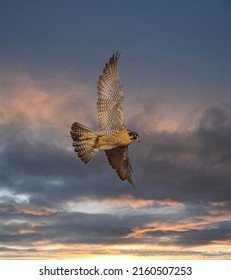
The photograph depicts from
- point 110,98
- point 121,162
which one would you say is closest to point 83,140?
point 110,98

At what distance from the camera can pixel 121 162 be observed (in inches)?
635

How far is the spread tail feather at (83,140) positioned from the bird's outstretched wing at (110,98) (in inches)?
28.7

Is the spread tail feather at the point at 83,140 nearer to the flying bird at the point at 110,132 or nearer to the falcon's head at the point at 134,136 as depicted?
the flying bird at the point at 110,132

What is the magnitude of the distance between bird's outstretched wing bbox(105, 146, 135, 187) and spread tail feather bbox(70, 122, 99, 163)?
213 cm

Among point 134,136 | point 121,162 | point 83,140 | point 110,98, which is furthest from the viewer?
point 121,162

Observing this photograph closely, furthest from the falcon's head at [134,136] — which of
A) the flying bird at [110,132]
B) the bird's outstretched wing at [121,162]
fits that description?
the bird's outstretched wing at [121,162]

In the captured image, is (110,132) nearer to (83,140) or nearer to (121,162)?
(83,140)

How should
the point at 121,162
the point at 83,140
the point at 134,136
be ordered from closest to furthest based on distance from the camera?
the point at 83,140, the point at 134,136, the point at 121,162

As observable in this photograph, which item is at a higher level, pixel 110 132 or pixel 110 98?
pixel 110 98

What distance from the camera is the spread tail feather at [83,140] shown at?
13930 millimetres

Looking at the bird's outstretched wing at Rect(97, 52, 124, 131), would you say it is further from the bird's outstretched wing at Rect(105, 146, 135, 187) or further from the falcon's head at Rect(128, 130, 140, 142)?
the bird's outstretched wing at Rect(105, 146, 135, 187)

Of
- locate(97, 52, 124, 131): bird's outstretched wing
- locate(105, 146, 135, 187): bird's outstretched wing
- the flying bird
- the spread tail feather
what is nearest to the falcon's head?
the flying bird

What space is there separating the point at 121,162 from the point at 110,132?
2006mm

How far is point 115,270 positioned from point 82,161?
365cm
